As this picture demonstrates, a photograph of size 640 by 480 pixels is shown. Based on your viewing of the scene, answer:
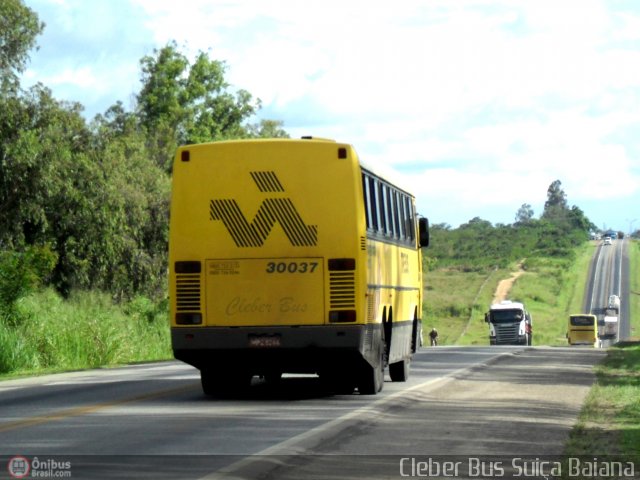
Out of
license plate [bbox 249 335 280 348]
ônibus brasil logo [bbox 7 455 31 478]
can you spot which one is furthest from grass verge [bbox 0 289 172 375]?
ônibus brasil logo [bbox 7 455 31 478]

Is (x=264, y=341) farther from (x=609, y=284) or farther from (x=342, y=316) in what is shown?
(x=609, y=284)

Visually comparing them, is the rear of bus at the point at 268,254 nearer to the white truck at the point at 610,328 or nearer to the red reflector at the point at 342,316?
the red reflector at the point at 342,316

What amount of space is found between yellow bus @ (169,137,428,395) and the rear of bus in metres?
0.01

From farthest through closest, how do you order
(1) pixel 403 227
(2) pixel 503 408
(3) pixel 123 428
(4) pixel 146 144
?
(4) pixel 146 144
(1) pixel 403 227
(2) pixel 503 408
(3) pixel 123 428

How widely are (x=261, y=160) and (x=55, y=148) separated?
2879cm

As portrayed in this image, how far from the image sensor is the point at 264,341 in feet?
61.3

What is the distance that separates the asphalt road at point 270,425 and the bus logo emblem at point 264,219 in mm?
2263

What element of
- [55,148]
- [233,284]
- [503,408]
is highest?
[55,148]

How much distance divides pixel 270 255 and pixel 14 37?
3153 centimetres

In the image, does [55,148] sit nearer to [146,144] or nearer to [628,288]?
[146,144]

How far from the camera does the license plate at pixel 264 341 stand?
734 inches

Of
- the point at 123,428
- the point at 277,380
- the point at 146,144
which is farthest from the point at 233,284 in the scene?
the point at 146,144

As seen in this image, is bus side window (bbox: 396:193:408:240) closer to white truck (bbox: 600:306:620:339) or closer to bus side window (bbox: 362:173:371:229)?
Answer: bus side window (bbox: 362:173:371:229)

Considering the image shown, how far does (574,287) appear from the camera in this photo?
143 m
